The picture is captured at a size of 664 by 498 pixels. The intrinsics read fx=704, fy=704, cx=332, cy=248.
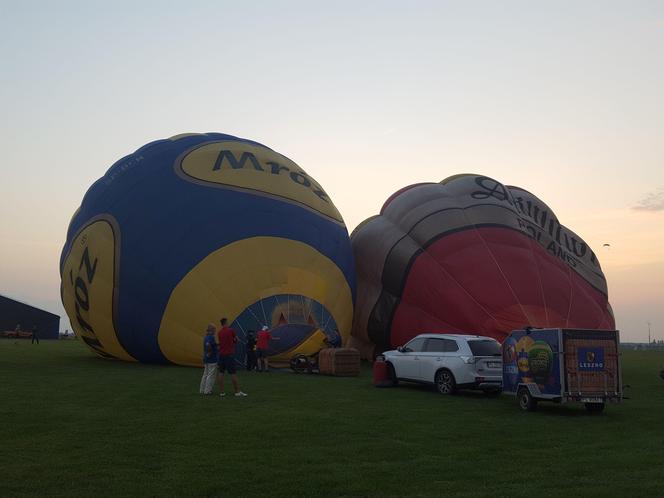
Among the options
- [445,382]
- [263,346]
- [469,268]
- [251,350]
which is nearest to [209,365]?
[263,346]

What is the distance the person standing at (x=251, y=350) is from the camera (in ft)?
68.7

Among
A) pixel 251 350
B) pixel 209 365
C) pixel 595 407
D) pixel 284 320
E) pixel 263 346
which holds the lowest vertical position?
pixel 595 407

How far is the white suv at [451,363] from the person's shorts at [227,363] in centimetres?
486

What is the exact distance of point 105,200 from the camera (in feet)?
75.3

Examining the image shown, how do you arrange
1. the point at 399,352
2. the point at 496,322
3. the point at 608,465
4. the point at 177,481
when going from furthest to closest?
the point at 496,322 < the point at 399,352 < the point at 608,465 < the point at 177,481

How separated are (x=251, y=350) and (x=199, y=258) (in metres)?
3.15

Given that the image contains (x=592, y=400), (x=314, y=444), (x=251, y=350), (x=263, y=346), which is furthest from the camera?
(x=251, y=350)

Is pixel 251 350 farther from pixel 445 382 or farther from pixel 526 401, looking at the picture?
pixel 526 401

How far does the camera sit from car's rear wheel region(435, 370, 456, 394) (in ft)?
53.9

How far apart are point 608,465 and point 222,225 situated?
1483 centimetres

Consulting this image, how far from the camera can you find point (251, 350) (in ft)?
69.0

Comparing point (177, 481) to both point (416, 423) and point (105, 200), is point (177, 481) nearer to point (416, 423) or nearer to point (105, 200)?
point (416, 423)

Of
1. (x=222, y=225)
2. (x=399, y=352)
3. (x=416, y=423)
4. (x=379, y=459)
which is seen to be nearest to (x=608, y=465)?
(x=379, y=459)

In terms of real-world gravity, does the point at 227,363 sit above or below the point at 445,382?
above
